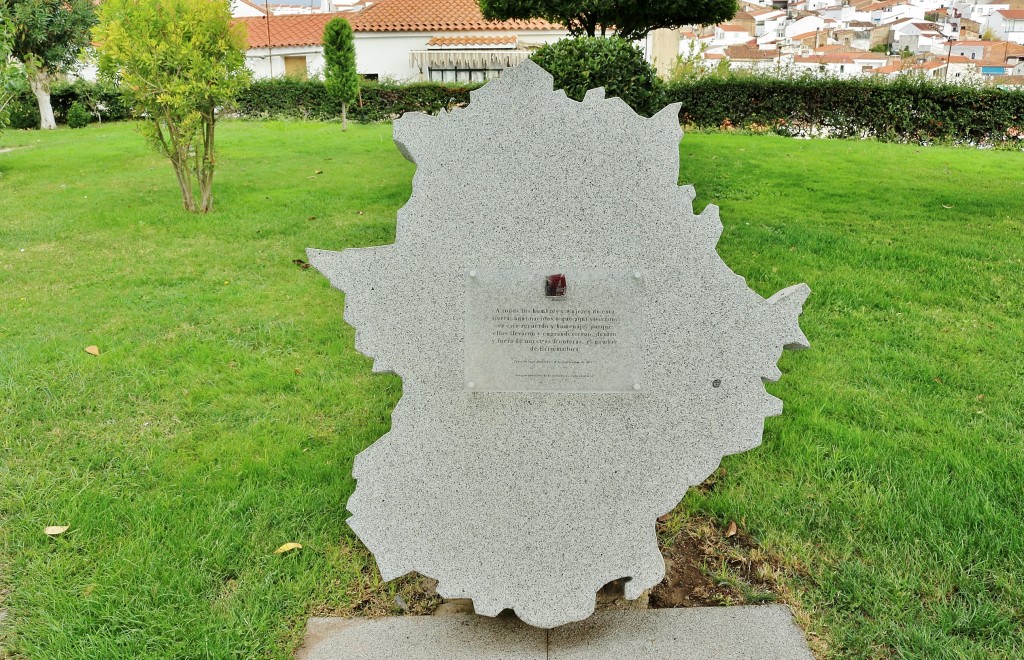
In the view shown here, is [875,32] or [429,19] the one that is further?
[875,32]

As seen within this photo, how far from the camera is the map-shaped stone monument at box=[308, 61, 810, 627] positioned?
288cm

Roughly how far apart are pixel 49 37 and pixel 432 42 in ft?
37.2

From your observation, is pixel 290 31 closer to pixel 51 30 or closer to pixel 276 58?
pixel 276 58

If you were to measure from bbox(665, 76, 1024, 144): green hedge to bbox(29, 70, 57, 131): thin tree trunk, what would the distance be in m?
17.4

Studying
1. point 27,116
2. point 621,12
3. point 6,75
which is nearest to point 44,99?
point 27,116

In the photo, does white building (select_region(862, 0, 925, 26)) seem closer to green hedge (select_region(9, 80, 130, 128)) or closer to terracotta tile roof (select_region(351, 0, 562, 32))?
terracotta tile roof (select_region(351, 0, 562, 32))

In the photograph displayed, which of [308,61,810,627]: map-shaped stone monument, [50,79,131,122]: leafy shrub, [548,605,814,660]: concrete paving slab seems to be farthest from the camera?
[50,79,131,122]: leafy shrub

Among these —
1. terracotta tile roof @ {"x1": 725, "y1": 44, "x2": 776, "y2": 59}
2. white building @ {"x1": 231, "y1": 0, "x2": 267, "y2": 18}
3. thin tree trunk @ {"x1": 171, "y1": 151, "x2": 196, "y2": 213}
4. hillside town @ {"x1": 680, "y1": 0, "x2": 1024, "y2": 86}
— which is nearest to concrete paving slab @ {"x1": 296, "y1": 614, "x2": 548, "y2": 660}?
thin tree trunk @ {"x1": 171, "y1": 151, "x2": 196, "y2": 213}

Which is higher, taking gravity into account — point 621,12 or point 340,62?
point 621,12

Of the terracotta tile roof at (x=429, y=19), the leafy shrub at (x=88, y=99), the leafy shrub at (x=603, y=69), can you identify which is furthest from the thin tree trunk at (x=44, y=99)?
the leafy shrub at (x=603, y=69)

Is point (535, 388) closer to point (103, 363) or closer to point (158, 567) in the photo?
point (158, 567)

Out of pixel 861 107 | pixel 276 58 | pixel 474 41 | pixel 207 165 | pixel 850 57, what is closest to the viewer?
pixel 207 165

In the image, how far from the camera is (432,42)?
25.7 m

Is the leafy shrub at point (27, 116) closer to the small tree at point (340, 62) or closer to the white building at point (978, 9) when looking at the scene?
the small tree at point (340, 62)
